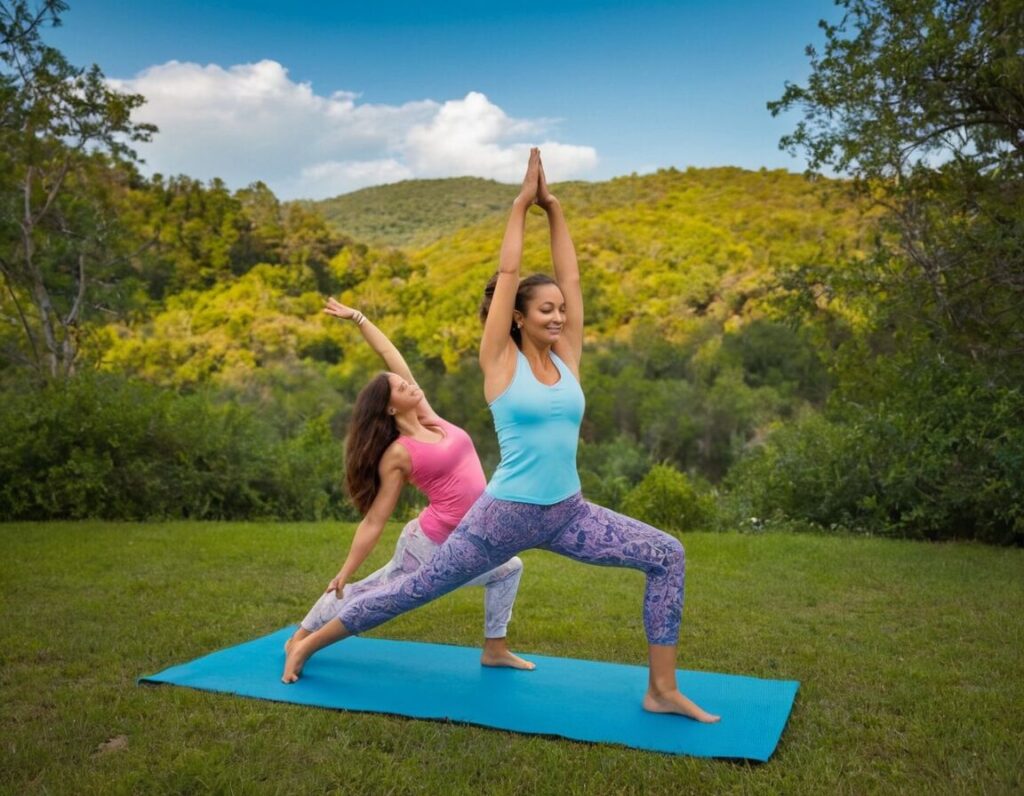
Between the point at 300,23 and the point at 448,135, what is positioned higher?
the point at 300,23

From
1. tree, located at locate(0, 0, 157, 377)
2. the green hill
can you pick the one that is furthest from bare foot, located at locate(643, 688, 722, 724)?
the green hill

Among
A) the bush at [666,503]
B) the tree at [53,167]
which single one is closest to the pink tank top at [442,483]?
the bush at [666,503]

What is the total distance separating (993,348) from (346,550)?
5.80 m

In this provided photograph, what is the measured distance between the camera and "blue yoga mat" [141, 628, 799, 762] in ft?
11.1

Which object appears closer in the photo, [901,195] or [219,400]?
[901,195]

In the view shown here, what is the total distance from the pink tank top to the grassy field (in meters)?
0.90

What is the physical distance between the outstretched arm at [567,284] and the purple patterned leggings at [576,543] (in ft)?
1.82

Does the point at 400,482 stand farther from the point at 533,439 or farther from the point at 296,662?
the point at 533,439

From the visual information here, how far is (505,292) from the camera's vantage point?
135 inches

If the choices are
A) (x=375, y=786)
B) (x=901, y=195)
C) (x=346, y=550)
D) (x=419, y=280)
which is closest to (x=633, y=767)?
(x=375, y=786)

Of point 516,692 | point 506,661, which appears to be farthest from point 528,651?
point 516,692

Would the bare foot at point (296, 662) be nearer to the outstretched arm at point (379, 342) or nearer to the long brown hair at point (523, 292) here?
the outstretched arm at point (379, 342)

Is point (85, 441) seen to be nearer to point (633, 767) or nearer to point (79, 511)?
point (79, 511)

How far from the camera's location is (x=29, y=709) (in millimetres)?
3650
